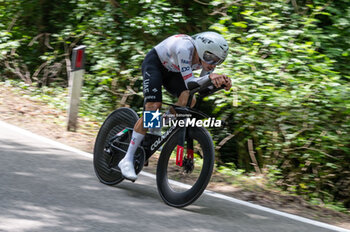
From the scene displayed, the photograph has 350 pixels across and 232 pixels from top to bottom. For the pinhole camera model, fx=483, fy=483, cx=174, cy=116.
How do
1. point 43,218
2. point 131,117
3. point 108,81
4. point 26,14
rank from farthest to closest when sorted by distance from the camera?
point 26,14, point 108,81, point 131,117, point 43,218

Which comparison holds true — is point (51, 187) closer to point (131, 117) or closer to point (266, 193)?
point (131, 117)

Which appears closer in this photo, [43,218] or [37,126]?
[43,218]

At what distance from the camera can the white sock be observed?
210 inches

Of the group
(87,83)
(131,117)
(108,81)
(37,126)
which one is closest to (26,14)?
(87,83)

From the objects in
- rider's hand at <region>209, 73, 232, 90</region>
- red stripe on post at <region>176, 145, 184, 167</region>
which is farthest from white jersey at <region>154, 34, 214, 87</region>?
red stripe on post at <region>176, 145, 184, 167</region>

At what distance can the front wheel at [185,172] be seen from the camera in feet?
15.5

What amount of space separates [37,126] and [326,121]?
466 cm

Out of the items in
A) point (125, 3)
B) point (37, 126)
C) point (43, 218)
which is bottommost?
point (37, 126)

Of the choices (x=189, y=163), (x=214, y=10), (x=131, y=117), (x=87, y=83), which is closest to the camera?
(x=189, y=163)

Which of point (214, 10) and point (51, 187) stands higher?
point (214, 10)

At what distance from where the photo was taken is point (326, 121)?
22.7 feet

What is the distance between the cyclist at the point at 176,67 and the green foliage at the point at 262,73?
224 cm

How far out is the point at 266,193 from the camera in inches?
233

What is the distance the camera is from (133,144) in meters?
5.36
